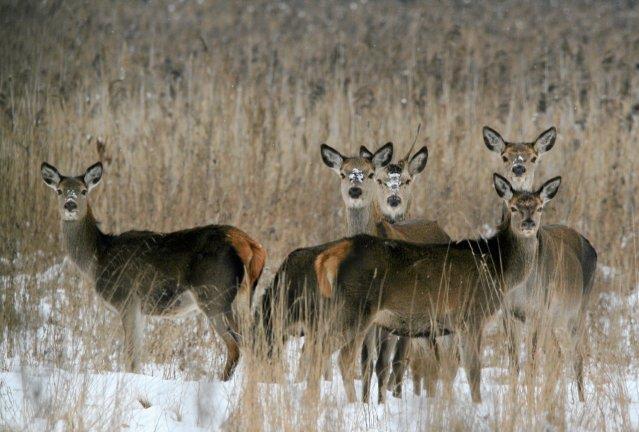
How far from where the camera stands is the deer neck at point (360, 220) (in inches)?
382

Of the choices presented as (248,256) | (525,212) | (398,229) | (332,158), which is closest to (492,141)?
(332,158)

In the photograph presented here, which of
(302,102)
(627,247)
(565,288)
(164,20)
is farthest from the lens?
(164,20)

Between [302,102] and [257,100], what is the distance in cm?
88

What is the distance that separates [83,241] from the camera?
373 inches

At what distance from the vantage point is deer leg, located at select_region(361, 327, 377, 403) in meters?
7.44

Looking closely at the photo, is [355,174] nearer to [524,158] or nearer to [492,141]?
[524,158]

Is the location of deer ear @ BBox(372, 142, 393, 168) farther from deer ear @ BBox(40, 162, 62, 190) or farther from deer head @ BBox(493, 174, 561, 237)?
deer ear @ BBox(40, 162, 62, 190)

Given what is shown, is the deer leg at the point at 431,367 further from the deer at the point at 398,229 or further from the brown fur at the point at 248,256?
the brown fur at the point at 248,256

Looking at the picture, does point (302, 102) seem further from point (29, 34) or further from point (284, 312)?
point (284, 312)

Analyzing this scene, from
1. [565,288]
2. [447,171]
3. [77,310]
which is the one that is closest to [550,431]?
[565,288]

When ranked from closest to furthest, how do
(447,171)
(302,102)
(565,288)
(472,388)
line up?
1. (472,388)
2. (565,288)
3. (447,171)
4. (302,102)

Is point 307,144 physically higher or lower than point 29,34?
lower

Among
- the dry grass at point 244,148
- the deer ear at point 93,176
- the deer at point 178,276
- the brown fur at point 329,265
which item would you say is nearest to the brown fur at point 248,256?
the deer at point 178,276

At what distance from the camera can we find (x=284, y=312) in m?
7.32
